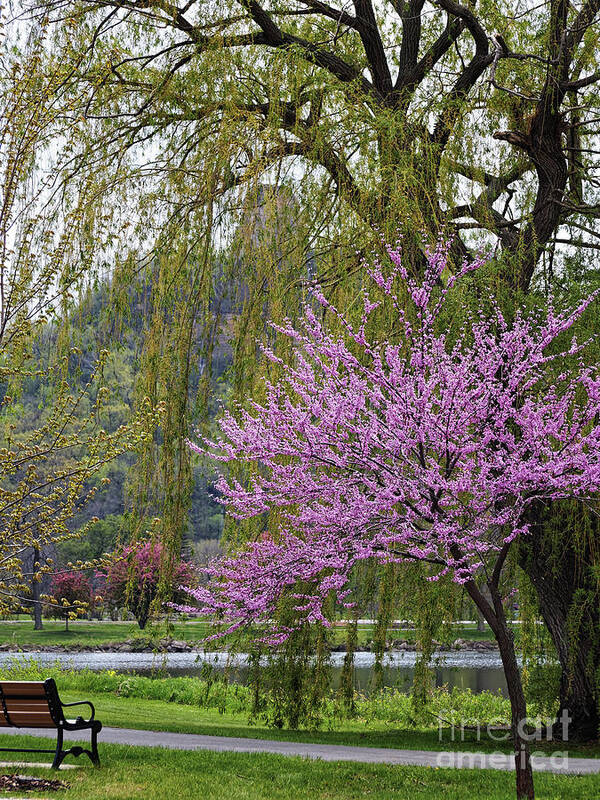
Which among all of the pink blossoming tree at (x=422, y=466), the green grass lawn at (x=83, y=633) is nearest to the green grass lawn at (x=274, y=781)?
the pink blossoming tree at (x=422, y=466)

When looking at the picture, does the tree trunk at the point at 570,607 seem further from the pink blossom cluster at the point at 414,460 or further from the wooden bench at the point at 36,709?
the wooden bench at the point at 36,709

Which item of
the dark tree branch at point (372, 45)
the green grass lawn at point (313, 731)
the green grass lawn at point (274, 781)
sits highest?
the dark tree branch at point (372, 45)

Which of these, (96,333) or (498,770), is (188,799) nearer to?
(498,770)

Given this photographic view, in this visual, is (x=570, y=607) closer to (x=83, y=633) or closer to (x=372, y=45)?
(x=372, y=45)

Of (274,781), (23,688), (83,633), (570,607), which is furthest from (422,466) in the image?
(83,633)

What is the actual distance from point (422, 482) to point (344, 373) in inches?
81.8

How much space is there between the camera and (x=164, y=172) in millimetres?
7930

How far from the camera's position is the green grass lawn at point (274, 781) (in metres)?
5.72

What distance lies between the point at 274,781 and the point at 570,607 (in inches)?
137

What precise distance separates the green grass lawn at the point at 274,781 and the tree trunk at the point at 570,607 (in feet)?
6.30

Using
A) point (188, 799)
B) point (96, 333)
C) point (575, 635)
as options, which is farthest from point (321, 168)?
point (188, 799)

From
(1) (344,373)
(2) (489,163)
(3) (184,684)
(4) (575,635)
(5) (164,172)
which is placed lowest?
(3) (184,684)

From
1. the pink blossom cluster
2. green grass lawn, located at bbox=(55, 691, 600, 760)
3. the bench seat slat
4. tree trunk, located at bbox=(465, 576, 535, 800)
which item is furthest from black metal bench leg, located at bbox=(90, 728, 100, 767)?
tree trunk, located at bbox=(465, 576, 535, 800)

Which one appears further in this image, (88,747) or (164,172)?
(164,172)
